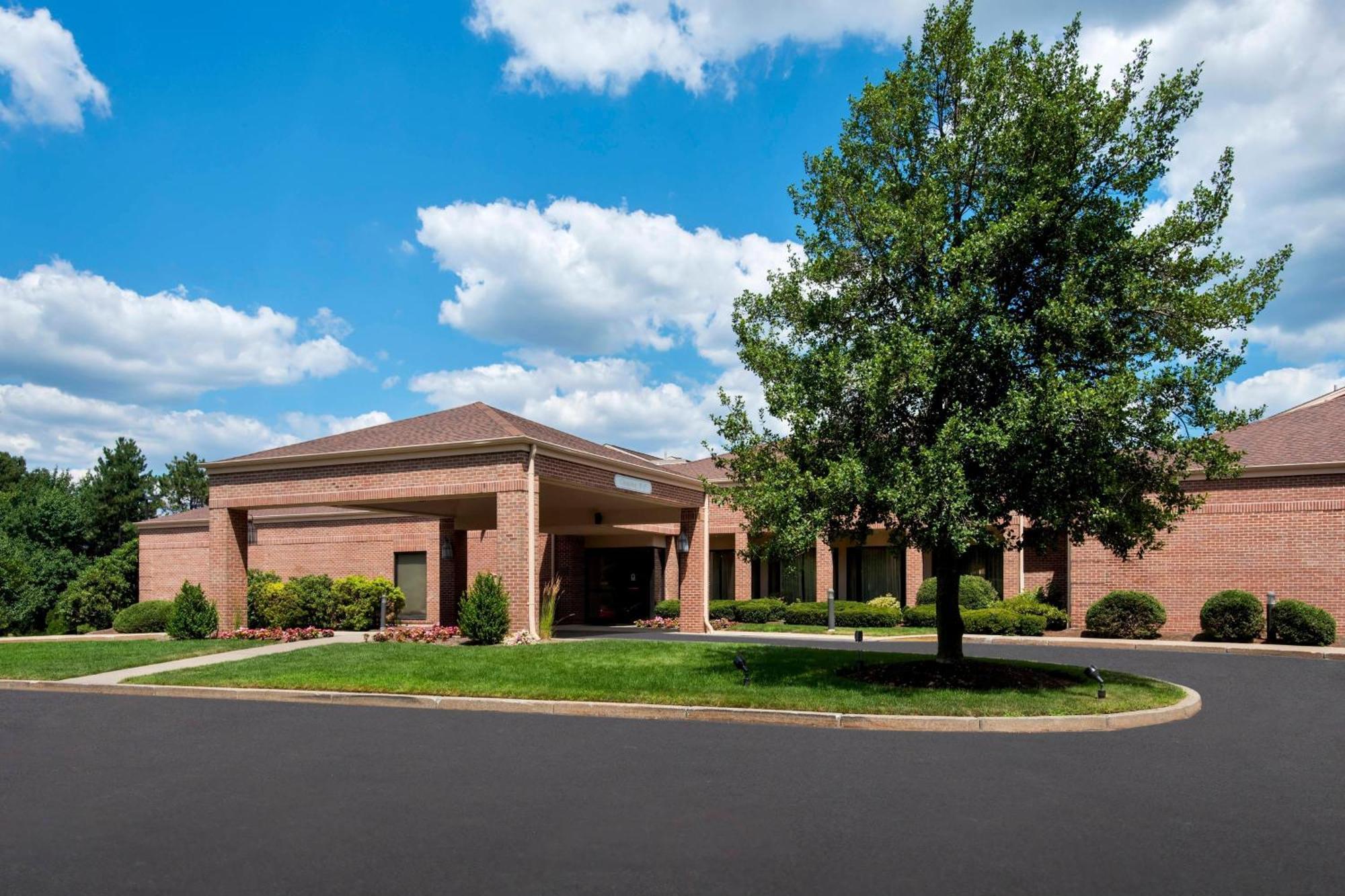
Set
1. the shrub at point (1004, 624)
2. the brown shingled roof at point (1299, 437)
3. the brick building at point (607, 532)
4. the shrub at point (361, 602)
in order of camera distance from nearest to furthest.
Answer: the brick building at point (607, 532) → the brown shingled roof at point (1299, 437) → the shrub at point (1004, 624) → the shrub at point (361, 602)

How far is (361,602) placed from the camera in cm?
2625

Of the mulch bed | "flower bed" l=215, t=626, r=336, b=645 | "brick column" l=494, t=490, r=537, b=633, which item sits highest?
"brick column" l=494, t=490, r=537, b=633

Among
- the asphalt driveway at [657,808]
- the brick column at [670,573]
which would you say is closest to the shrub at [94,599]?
the brick column at [670,573]

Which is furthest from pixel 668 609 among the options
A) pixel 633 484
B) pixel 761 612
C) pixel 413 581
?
pixel 413 581

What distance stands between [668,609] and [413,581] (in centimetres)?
936

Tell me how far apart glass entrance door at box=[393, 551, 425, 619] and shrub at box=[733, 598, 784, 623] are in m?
11.0

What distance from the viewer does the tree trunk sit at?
14.1 m

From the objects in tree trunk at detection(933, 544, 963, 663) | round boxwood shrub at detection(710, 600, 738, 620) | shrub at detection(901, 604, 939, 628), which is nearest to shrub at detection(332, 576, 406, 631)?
round boxwood shrub at detection(710, 600, 738, 620)

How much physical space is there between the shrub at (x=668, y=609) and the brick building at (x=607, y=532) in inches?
64.6

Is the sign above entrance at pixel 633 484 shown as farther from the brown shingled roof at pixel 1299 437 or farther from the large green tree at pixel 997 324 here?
the brown shingled roof at pixel 1299 437

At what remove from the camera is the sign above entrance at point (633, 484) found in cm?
2242

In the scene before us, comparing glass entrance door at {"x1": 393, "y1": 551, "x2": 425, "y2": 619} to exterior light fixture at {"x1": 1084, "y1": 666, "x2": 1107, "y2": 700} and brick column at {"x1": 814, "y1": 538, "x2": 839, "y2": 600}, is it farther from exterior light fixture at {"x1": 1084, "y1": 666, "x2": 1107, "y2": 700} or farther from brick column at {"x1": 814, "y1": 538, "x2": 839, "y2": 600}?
exterior light fixture at {"x1": 1084, "y1": 666, "x2": 1107, "y2": 700}

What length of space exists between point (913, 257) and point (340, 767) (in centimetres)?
929

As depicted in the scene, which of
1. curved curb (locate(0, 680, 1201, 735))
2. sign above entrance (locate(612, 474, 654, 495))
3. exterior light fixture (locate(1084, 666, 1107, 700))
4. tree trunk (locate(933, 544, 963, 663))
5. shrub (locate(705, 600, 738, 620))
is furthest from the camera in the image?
shrub (locate(705, 600, 738, 620))
